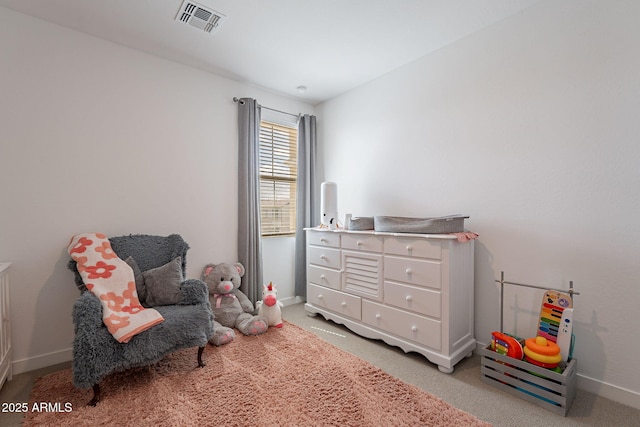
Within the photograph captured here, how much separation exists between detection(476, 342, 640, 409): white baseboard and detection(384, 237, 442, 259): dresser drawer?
114 centimetres

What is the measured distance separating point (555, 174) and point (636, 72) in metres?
0.67

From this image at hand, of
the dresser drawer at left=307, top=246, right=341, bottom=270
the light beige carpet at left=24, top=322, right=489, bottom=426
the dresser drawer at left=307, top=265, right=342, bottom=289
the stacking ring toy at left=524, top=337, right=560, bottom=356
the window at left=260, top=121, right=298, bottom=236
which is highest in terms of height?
the window at left=260, top=121, right=298, bottom=236

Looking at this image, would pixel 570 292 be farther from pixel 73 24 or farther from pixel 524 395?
pixel 73 24

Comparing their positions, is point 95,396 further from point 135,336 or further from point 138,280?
point 138,280

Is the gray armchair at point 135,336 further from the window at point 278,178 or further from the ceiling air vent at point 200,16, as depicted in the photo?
the ceiling air vent at point 200,16

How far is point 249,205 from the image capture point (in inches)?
122

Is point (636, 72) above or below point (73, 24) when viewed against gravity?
below

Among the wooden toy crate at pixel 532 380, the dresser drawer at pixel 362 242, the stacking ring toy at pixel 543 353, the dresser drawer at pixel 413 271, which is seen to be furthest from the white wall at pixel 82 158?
the stacking ring toy at pixel 543 353

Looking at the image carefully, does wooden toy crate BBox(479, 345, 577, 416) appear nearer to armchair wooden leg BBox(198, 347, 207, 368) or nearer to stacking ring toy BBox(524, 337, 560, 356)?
stacking ring toy BBox(524, 337, 560, 356)

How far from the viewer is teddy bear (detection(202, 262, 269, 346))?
265 centimetres

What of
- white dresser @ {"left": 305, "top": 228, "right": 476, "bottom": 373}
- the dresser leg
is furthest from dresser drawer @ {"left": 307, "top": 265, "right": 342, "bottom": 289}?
the dresser leg

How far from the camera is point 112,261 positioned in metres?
2.09

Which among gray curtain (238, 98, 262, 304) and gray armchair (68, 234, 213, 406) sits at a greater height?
gray curtain (238, 98, 262, 304)

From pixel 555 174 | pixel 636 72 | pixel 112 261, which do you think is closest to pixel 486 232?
pixel 555 174
